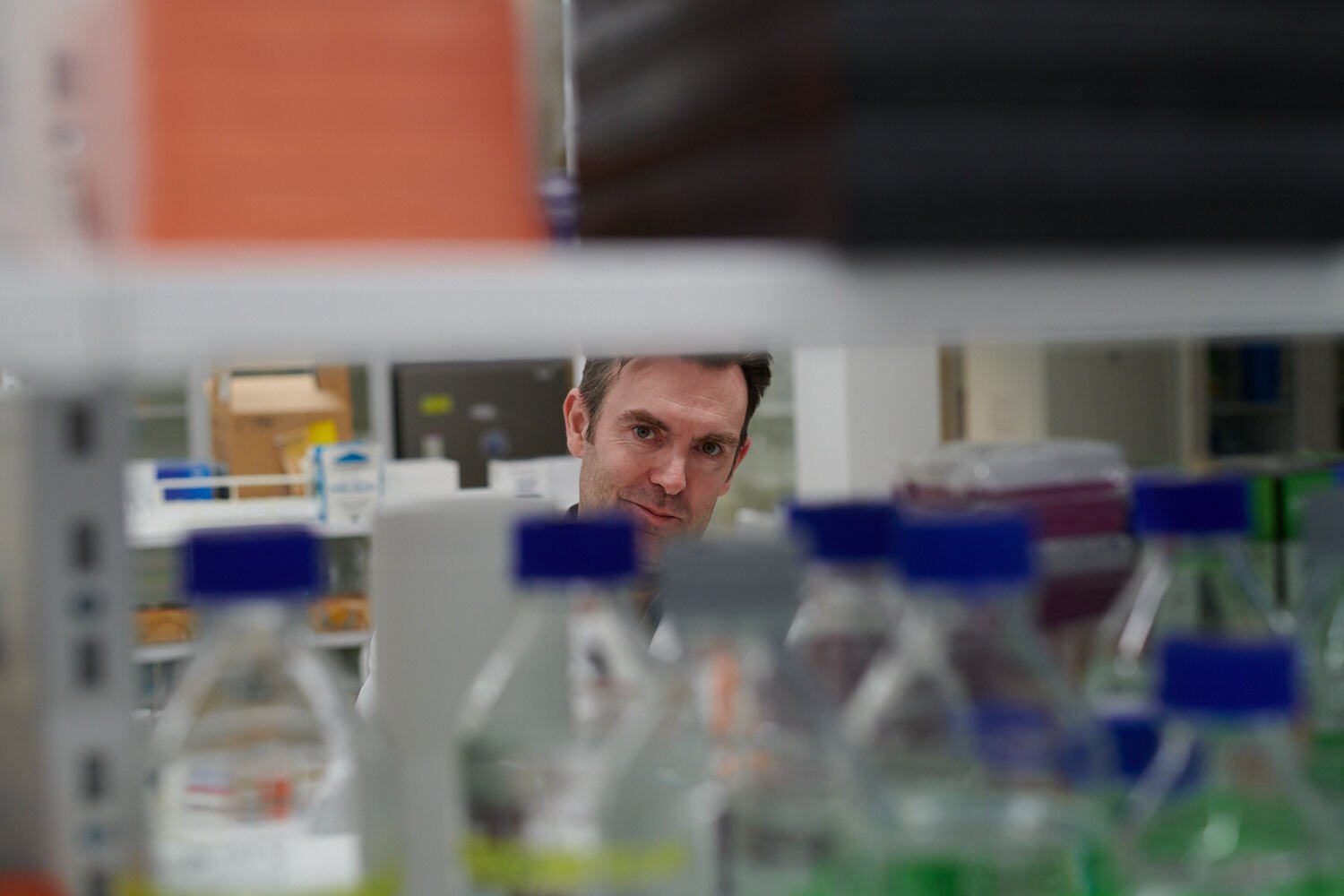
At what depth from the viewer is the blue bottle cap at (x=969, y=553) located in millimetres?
708

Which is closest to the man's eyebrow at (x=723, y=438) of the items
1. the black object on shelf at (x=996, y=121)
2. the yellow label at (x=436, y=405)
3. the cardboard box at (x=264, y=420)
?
the black object on shelf at (x=996, y=121)

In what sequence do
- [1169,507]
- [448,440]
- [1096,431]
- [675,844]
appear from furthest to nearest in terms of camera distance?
[448,440] → [1096,431] → [1169,507] → [675,844]

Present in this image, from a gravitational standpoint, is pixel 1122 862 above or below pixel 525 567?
below

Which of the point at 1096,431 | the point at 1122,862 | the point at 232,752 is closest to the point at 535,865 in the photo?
the point at 232,752

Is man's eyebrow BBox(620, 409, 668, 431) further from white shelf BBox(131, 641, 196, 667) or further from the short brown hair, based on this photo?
white shelf BBox(131, 641, 196, 667)

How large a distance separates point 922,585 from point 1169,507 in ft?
0.82

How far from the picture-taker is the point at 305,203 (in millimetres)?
601

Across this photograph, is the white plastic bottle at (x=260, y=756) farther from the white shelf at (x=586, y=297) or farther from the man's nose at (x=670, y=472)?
the man's nose at (x=670, y=472)

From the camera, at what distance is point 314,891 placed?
0.66 metres

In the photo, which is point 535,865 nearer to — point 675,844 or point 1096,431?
point 675,844

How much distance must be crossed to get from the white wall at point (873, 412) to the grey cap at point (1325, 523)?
→ 3.91m

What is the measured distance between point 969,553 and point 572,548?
0.20 metres

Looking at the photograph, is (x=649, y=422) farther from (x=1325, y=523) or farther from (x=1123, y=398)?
(x=1123, y=398)

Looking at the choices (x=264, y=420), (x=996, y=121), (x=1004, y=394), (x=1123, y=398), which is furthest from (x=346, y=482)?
(x=996, y=121)
